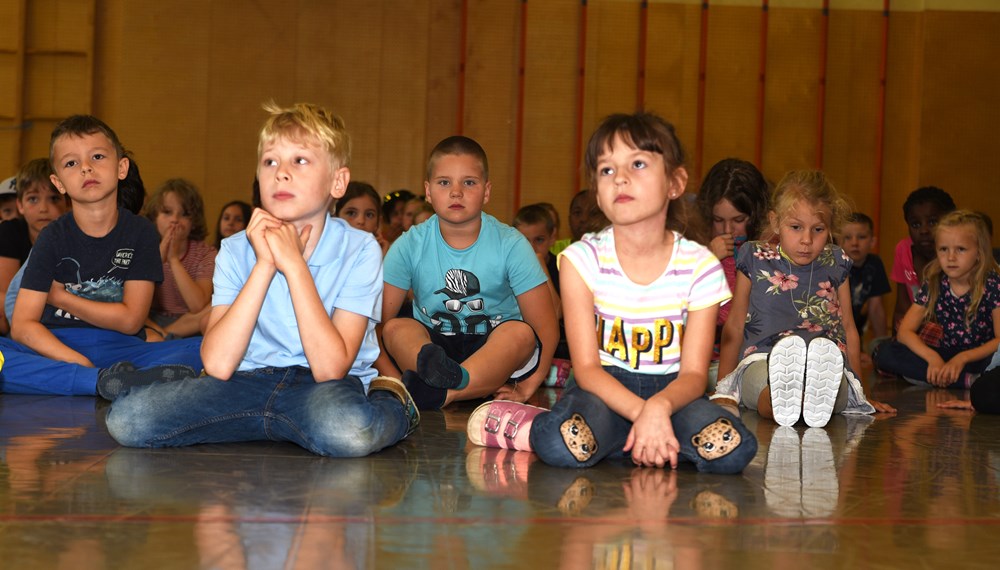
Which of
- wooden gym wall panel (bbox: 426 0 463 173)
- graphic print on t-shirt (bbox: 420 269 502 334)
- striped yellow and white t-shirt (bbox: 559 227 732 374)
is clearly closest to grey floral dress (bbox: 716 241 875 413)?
graphic print on t-shirt (bbox: 420 269 502 334)

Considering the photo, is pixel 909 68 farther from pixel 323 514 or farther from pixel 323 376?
pixel 323 514

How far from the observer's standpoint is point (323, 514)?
154 cm

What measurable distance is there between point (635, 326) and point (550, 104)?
549cm

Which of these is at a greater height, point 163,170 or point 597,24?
point 597,24

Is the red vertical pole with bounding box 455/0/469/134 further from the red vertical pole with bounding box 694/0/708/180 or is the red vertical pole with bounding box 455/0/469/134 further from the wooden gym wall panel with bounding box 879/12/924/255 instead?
the wooden gym wall panel with bounding box 879/12/924/255

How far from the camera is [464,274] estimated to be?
3.21 meters

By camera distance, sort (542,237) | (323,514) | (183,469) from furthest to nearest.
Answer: (542,237), (183,469), (323,514)

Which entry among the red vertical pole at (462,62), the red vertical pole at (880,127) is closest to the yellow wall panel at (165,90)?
the red vertical pole at (462,62)

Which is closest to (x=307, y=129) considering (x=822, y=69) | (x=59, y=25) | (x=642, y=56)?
(x=642, y=56)

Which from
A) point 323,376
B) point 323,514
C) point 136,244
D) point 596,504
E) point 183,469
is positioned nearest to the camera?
point 323,514

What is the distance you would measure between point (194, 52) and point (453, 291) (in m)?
4.89

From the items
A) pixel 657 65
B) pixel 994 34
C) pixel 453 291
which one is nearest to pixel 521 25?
pixel 657 65

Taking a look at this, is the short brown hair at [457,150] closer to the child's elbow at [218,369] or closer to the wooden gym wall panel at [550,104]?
the child's elbow at [218,369]

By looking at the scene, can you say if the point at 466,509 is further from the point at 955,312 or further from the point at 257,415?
the point at 955,312
